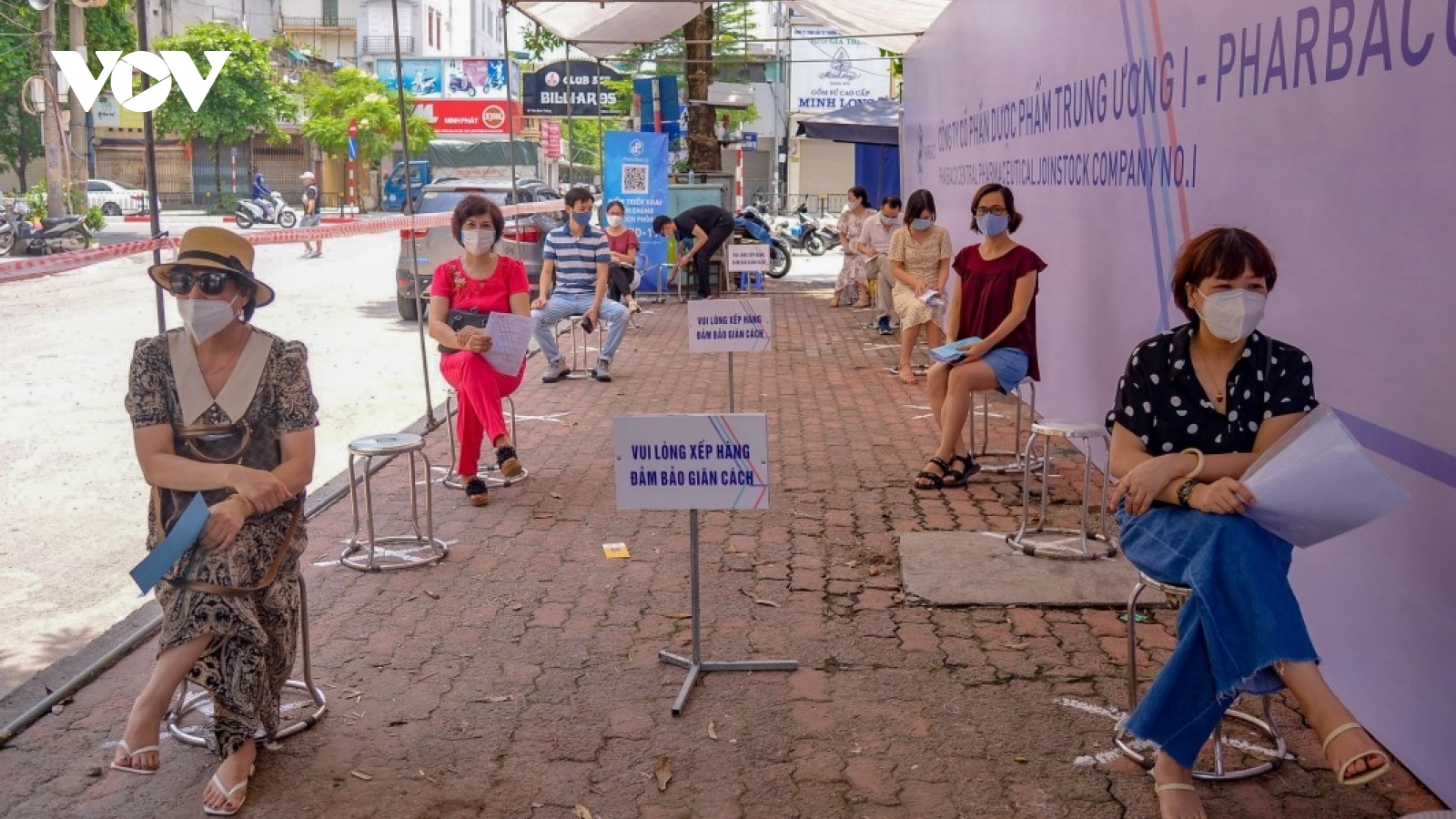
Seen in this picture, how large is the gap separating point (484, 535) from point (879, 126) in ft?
51.1

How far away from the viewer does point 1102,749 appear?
13.8 feet

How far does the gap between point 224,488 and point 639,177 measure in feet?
52.5

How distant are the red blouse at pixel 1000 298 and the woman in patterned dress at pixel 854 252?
9.28 metres

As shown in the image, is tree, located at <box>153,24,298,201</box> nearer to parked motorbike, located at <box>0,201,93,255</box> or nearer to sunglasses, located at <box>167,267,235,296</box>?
parked motorbike, located at <box>0,201,93,255</box>

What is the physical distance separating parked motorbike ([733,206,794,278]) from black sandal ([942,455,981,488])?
1440 centimetres

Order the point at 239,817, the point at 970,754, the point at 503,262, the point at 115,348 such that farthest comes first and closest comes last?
1. the point at 115,348
2. the point at 503,262
3. the point at 970,754
4. the point at 239,817

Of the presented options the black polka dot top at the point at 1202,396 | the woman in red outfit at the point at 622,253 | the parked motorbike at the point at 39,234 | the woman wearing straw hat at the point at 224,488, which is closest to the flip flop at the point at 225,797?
the woman wearing straw hat at the point at 224,488

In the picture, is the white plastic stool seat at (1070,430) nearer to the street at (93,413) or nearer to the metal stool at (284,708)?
the metal stool at (284,708)

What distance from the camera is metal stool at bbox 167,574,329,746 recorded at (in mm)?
4355

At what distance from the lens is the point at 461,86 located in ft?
214

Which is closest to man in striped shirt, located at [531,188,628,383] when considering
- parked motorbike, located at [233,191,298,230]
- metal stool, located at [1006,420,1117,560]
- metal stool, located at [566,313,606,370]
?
metal stool, located at [566,313,606,370]

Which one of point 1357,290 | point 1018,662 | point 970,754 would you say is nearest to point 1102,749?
point 970,754

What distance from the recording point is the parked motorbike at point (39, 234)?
24828 mm

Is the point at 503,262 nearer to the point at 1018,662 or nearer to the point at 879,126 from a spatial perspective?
the point at 1018,662
